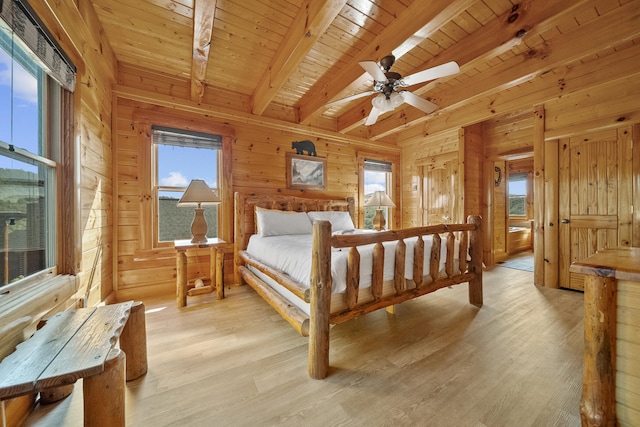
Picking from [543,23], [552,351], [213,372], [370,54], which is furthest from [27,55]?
[552,351]

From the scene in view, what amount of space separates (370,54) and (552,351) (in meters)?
2.83

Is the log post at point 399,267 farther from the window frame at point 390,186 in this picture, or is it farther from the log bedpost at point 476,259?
the window frame at point 390,186

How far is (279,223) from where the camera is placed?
3.11m

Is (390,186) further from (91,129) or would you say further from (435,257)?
(91,129)

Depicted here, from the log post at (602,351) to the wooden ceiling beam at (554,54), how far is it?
2416 millimetres

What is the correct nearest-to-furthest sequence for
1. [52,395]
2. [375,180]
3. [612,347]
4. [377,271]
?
[612,347]
[52,395]
[377,271]
[375,180]

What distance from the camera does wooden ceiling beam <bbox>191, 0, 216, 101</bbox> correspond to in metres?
1.68

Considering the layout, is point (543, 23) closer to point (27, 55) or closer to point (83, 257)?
point (27, 55)

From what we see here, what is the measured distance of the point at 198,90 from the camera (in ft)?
9.16

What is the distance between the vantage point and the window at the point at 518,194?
6547mm

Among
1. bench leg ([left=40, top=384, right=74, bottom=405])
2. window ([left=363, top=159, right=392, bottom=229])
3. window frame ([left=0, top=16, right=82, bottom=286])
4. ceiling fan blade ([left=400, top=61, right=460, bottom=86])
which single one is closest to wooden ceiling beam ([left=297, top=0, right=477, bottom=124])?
ceiling fan blade ([left=400, top=61, right=460, bottom=86])

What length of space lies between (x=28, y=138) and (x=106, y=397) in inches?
62.7

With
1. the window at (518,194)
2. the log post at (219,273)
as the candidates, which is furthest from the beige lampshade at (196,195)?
the window at (518,194)

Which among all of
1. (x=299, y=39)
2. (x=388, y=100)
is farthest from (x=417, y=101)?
(x=299, y=39)
